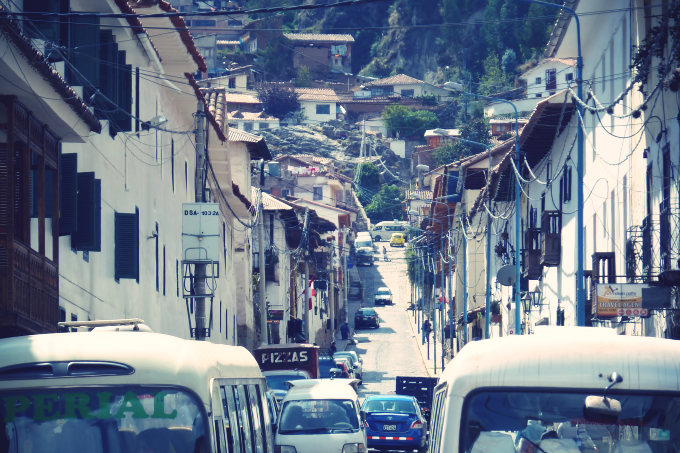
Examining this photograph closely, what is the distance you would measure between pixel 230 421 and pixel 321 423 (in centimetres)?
951

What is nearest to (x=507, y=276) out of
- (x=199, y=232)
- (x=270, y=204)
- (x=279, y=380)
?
(x=279, y=380)

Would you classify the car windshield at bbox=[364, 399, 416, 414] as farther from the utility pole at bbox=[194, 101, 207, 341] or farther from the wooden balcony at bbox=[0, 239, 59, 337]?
the wooden balcony at bbox=[0, 239, 59, 337]

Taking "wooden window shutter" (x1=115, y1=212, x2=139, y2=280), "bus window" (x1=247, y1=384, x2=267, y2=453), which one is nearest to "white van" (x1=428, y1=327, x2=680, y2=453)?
"bus window" (x1=247, y1=384, x2=267, y2=453)

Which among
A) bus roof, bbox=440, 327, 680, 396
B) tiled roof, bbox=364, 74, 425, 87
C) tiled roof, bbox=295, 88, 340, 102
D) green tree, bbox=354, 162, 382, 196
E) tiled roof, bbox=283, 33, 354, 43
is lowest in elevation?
bus roof, bbox=440, 327, 680, 396

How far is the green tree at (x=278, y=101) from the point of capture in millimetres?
133000

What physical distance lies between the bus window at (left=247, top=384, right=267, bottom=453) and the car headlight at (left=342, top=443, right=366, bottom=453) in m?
5.92

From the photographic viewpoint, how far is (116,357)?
27.6 ft

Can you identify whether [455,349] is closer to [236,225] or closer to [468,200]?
[468,200]

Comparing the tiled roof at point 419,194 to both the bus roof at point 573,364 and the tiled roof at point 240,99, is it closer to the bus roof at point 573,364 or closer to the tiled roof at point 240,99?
the tiled roof at point 240,99

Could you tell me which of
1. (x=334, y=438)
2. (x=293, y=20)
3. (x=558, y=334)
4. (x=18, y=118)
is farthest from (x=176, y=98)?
(x=293, y=20)

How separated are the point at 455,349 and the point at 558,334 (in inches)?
2053

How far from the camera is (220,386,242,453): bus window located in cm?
929

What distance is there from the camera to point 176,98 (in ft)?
102

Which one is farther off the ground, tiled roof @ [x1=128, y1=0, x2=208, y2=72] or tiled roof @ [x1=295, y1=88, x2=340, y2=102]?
tiled roof @ [x1=295, y1=88, x2=340, y2=102]
